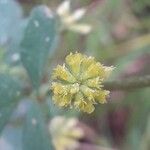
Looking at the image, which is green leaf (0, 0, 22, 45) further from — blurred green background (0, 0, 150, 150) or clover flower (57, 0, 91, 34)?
clover flower (57, 0, 91, 34)

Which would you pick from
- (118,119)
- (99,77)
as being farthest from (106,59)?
(99,77)

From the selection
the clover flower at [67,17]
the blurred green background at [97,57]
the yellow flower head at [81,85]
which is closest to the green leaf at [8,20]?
the blurred green background at [97,57]

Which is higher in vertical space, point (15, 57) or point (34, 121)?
point (15, 57)

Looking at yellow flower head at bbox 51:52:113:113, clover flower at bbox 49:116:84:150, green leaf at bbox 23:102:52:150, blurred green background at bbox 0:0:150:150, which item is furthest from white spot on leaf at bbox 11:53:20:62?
yellow flower head at bbox 51:52:113:113

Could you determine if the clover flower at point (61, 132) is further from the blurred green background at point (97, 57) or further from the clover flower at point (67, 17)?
the clover flower at point (67, 17)

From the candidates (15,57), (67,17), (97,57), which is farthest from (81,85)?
(97,57)

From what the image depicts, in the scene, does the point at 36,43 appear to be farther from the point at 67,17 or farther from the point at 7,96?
the point at 67,17
